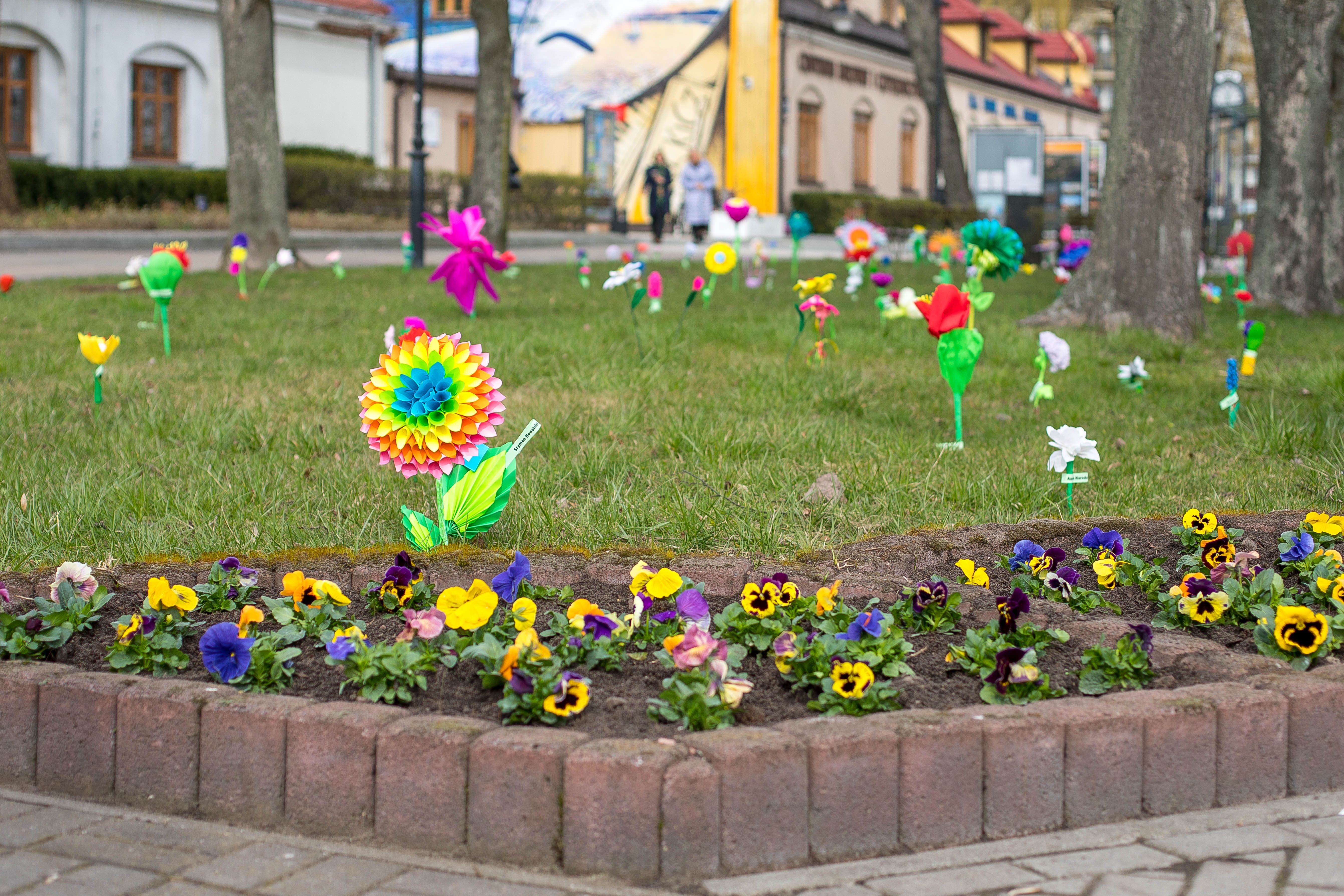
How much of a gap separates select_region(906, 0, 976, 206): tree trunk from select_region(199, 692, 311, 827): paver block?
26.8 meters

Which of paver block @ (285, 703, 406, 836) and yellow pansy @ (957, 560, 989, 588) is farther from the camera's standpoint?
yellow pansy @ (957, 560, 989, 588)

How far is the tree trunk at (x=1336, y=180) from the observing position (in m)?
14.4

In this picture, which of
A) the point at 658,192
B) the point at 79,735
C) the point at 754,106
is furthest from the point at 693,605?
the point at 754,106

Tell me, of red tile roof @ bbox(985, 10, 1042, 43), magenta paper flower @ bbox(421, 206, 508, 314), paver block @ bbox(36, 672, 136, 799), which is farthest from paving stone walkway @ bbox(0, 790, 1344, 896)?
red tile roof @ bbox(985, 10, 1042, 43)

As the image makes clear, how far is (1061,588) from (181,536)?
8.15 ft

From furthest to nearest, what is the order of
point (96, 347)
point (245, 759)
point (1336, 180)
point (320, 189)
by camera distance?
1. point (320, 189)
2. point (1336, 180)
3. point (96, 347)
4. point (245, 759)

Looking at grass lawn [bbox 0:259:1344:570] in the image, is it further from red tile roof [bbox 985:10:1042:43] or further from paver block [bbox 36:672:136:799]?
red tile roof [bbox 985:10:1042:43]

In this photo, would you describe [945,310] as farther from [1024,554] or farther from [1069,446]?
[1024,554]

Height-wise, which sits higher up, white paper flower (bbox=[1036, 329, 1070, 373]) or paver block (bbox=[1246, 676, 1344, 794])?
white paper flower (bbox=[1036, 329, 1070, 373])

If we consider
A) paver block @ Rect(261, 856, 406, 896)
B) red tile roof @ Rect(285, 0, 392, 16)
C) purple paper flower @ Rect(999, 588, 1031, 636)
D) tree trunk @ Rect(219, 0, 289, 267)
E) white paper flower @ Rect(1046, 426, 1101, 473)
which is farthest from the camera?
red tile roof @ Rect(285, 0, 392, 16)

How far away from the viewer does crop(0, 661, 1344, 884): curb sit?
8.45 feet

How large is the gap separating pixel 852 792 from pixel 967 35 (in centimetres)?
4765

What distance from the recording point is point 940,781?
270 centimetres

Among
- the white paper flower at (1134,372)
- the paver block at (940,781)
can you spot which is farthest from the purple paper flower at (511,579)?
the white paper flower at (1134,372)
